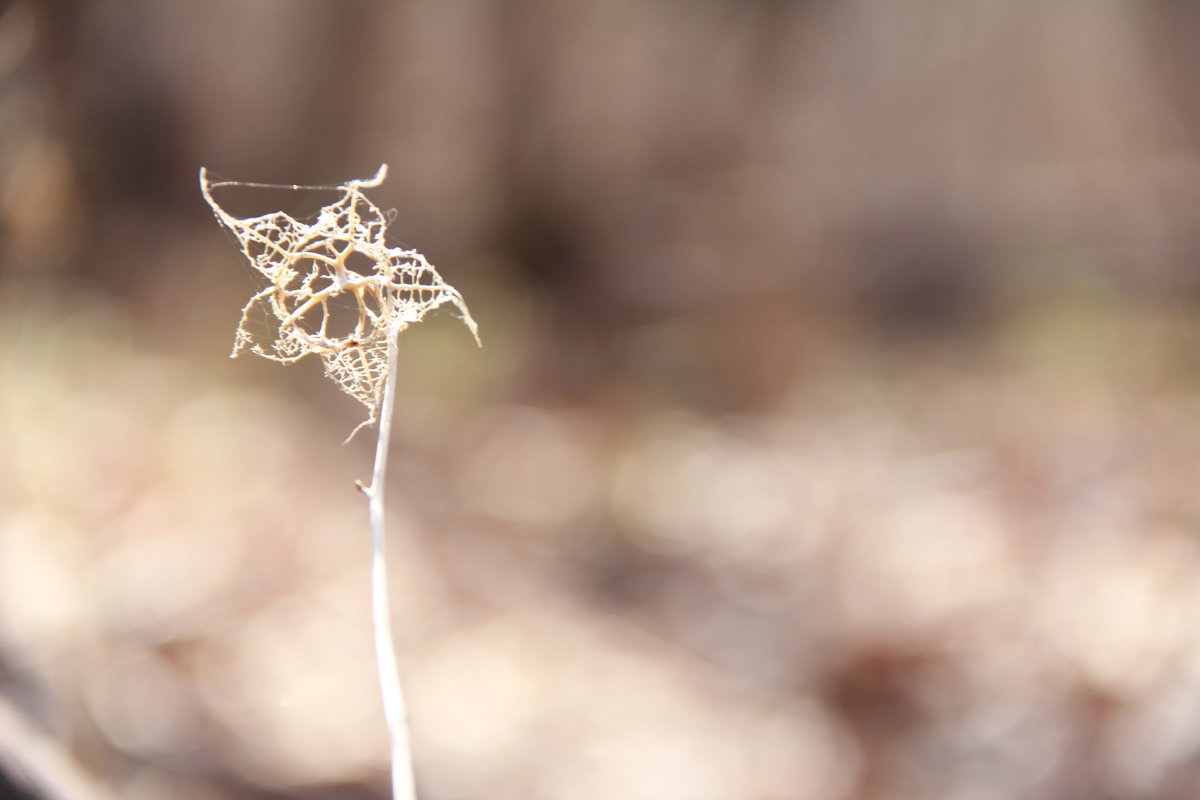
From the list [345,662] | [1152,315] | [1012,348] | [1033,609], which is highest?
[1152,315]

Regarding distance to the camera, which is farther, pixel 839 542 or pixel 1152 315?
pixel 1152 315

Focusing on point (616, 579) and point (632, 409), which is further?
point (632, 409)

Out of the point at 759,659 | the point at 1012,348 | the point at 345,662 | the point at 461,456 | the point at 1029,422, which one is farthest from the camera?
the point at 1012,348

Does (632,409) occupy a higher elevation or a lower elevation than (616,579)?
higher

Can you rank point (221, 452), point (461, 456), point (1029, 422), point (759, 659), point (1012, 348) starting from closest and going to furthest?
point (759, 659) → point (221, 452) → point (461, 456) → point (1029, 422) → point (1012, 348)

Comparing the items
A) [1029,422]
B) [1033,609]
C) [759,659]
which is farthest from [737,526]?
[1029,422]

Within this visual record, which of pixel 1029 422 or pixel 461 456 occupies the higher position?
pixel 1029 422

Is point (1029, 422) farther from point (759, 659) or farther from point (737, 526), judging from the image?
point (759, 659)
